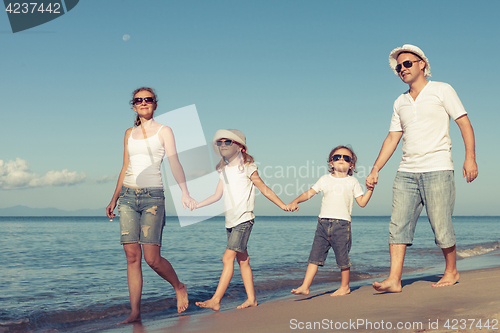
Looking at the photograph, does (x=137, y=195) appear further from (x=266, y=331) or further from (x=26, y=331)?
(x=26, y=331)

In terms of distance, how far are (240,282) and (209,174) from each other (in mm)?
3058

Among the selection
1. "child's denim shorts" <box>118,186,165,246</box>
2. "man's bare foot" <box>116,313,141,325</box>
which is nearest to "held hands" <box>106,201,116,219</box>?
"child's denim shorts" <box>118,186,165,246</box>

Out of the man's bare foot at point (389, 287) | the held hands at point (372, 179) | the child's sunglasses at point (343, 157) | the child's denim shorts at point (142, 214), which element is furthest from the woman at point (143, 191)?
the man's bare foot at point (389, 287)

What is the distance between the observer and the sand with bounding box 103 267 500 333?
249cm

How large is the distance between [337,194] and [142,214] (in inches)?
80.2

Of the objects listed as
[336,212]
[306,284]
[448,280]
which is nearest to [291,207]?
[336,212]

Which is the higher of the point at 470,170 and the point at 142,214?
the point at 470,170

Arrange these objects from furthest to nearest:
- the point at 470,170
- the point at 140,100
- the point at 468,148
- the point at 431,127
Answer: the point at 140,100 < the point at 431,127 < the point at 468,148 < the point at 470,170

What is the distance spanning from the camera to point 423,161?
11.8 feet

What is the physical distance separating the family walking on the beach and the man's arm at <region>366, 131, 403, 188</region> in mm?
10

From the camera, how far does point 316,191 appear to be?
13.9 ft

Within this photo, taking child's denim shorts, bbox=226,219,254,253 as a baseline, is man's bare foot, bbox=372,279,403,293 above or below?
below

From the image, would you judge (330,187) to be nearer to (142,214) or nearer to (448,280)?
(448,280)

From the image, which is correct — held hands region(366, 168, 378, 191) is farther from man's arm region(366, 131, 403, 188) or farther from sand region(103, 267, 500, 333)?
sand region(103, 267, 500, 333)
